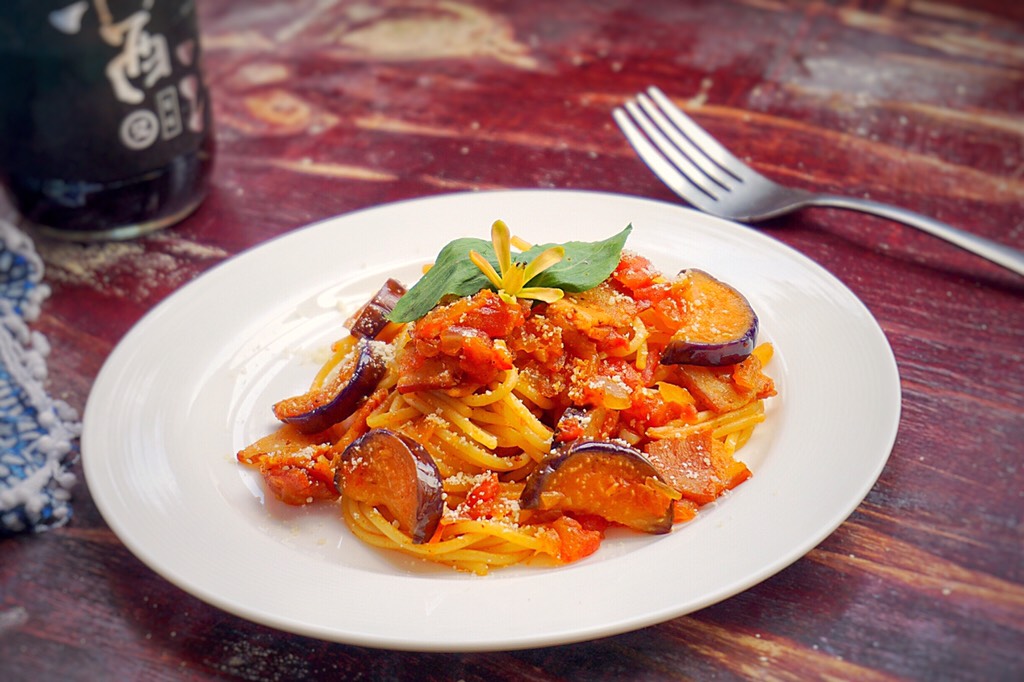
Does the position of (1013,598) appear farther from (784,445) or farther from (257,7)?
(257,7)

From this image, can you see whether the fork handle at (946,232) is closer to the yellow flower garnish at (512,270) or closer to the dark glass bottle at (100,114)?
the yellow flower garnish at (512,270)

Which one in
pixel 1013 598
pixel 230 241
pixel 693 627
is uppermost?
pixel 1013 598

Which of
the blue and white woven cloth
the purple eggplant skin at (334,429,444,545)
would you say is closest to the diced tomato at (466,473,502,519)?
the purple eggplant skin at (334,429,444,545)

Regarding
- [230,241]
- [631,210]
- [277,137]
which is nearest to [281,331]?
[230,241]

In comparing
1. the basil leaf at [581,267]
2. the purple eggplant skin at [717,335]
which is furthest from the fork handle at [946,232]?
the basil leaf at [581,267]

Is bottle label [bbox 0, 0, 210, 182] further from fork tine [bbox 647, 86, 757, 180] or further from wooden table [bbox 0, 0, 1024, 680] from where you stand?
fork tine [bbox 647, 86, 757, 180]

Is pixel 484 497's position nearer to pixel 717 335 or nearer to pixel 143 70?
pixel 717 335
